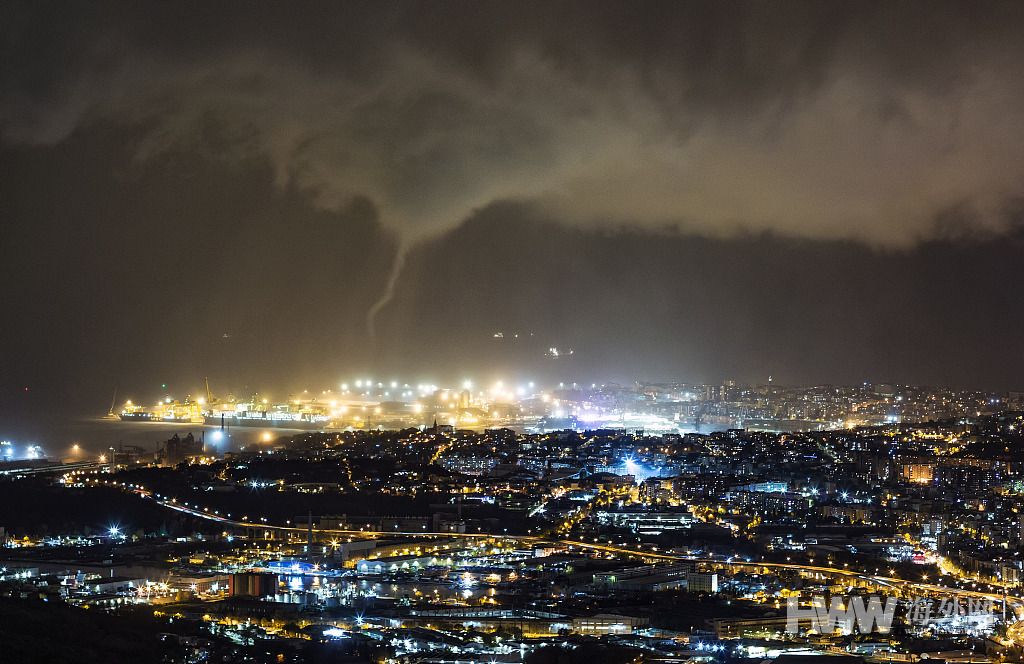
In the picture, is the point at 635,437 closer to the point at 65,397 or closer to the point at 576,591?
the point at 576,591

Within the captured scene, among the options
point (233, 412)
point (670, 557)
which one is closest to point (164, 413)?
point (233, 412)

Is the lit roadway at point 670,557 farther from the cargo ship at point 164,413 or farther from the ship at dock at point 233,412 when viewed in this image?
the cargo ship at point 164,413

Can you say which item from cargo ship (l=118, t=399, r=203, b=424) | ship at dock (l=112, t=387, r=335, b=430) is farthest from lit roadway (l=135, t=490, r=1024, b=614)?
cargo ship (l=118, t=399, r=203, b=424)

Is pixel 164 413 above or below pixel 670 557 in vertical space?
above

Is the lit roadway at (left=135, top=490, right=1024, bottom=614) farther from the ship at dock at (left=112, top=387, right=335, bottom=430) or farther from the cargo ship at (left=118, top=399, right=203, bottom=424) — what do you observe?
the cargo ship at (left=118, top=399, right=203, bottom=424)

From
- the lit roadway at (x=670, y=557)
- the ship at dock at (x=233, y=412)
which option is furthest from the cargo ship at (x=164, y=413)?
the lit roadway at (x=670, y=557)

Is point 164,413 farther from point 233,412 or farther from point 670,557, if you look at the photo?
point 670,557

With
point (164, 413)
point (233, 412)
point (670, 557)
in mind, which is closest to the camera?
point (670, 557)

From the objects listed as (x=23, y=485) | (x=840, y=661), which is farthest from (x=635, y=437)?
(x=840, y=661)
